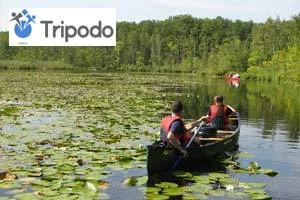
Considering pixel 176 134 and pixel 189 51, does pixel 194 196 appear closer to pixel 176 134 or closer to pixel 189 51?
pixel 176 134

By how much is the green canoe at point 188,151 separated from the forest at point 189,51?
51232 mm

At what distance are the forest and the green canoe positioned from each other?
2017 inches

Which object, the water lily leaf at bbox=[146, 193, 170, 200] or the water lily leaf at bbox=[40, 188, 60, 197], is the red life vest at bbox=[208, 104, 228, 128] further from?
the water lily leaf at bbox=[40, 188, 60, 197]

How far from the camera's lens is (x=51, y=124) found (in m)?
17.9

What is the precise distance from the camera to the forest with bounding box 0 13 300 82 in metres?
79.1

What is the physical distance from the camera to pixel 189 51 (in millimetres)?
126750

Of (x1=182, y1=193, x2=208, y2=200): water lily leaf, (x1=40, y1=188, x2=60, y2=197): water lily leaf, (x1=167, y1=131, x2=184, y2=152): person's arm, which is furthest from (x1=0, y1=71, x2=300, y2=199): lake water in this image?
(x1=167, y1=131, x2=184, y2=152): person's arm

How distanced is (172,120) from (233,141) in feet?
13.2

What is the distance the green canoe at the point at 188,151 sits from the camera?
10.9 m

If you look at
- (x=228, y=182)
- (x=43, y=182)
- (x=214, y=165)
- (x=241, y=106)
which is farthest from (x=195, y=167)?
(x=241, y=106)

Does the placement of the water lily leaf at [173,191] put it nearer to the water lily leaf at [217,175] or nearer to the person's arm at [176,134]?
the water lily leaf at [217,175]

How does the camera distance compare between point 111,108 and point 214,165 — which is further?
point 111,108

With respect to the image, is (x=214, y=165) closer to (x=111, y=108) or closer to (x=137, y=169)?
(x=137, y=169)

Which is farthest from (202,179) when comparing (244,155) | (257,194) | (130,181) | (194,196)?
(244,155)
